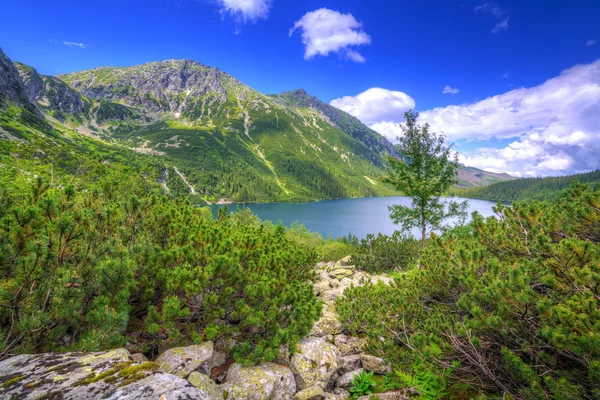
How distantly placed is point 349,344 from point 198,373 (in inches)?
211

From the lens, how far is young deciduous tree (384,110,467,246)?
16.4 metres

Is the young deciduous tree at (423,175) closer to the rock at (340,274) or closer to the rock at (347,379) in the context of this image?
the rock at (340,274)

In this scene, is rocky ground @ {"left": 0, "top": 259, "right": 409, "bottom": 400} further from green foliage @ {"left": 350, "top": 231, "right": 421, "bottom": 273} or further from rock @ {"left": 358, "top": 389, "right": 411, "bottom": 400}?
green foliage @ {"left": 350, "top": 231, "right": 421, "bottom": 273}

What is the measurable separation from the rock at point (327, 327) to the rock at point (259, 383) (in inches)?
117

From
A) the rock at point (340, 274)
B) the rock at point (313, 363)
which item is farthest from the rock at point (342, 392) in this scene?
the rock at point (340, 274)

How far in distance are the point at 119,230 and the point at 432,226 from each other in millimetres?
17739

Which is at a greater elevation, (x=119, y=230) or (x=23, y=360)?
(x=119, y=230)

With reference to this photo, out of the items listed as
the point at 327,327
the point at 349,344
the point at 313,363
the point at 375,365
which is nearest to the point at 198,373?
the point at 313,363

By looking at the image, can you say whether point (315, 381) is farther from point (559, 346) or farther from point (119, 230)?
point (119, 230)

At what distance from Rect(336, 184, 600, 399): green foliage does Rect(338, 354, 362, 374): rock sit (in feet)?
3.09

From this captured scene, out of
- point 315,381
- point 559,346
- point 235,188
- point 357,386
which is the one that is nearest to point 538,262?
point 559,346

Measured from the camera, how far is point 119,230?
276 inches

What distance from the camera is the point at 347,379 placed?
691 centimetres

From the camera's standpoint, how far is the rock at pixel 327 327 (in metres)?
9.22
